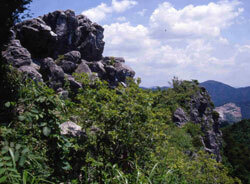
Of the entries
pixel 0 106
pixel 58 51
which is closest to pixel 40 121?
pixel 0 106

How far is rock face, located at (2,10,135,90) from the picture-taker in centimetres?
3644

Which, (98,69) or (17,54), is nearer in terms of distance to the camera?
(17,54)

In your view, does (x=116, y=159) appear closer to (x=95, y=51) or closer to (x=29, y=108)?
(x=29, y=108)

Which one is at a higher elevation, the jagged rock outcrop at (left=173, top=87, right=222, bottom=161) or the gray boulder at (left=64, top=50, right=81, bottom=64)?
the gray boulder at (left=64, top=50, right=81, bottom=64)

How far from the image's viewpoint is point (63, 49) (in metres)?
48.5

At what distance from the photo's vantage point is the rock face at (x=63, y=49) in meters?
36.4

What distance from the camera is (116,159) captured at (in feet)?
16.6

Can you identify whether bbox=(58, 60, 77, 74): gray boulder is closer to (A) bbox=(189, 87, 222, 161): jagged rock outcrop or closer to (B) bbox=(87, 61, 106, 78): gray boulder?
(B) bbox=(87, 61, 106, 78): gray boulder

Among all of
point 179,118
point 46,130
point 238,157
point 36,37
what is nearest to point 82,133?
point 46,130

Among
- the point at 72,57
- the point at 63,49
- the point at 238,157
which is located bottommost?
the point at 238,157

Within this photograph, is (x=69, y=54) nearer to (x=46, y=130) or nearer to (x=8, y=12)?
(x=8, y=12)

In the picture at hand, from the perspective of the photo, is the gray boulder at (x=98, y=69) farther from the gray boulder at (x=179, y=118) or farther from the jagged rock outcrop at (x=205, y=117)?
the jagged rock outcrop at (x=205, y=117)

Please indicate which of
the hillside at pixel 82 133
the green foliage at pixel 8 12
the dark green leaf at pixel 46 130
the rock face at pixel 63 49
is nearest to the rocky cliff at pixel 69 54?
the rock face at pixel 63 49

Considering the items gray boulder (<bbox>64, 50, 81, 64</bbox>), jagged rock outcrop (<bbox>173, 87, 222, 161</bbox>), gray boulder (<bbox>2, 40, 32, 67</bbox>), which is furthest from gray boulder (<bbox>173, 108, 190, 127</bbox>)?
gray boulder (<bbox>2, 40, 32, 67</bbox>)
